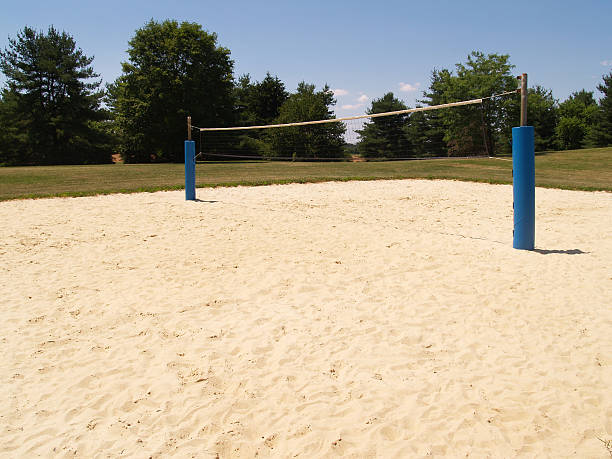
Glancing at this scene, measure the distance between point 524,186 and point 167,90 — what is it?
34338 mm

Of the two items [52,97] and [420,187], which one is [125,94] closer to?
[52,97]

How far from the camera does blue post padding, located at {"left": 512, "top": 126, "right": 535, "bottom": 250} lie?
583 centimetres

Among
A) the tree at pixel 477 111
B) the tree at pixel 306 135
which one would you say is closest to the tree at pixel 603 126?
the tree at pixel 477 111

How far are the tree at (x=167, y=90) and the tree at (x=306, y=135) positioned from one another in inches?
224

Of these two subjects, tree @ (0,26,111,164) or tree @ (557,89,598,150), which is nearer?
tree @ (0,26,111,164)

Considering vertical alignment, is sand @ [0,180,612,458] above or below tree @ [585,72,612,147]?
below

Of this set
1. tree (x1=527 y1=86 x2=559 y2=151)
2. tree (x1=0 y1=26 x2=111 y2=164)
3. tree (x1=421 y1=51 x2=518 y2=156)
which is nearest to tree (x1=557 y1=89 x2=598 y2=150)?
tree (x1=527 y1=86 x2=559 y2=151)

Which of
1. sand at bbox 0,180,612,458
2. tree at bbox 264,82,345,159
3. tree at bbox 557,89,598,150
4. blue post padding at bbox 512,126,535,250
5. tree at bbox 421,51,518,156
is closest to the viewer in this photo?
sand at bbox 0,180,612,458

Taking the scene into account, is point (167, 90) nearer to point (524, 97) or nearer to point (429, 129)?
point (429, 129)

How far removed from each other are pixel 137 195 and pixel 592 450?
10.7 m

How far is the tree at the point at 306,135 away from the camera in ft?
85.2

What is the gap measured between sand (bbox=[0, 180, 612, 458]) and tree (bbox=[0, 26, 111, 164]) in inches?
1358

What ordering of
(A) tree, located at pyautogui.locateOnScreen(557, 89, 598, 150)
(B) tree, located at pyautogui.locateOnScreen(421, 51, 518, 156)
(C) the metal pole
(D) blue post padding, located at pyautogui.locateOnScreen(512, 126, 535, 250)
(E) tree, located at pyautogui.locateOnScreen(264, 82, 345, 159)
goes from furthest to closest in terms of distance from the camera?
(A) tree, located at pyautogui.locateOnScreen(557, 89, 598, 150), (B) tree, located at pyautogui.locateOnScreen(421, 51, 518, 156), (E) tree, located at pyautogui.locateOnScreen(264, 82, 345, 159), (D) blue post padding, located at pyautogui.locateOnScreen(512, 126, 535, 250), (C) the metal pole

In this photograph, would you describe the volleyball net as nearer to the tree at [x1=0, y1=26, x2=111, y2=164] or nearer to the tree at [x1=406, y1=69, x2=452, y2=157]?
the tree at [x1=406, y1=69, x2=452, y2=157]
